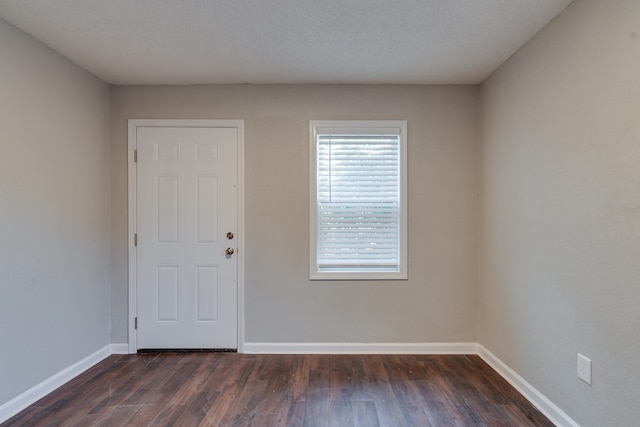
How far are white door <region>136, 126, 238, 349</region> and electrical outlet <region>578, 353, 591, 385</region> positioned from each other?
2511mm

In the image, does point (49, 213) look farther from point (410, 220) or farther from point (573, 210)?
point (573, 210)

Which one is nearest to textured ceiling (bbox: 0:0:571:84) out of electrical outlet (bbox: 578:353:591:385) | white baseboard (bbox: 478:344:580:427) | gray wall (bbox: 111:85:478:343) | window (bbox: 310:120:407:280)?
gray wall (bbox: 111:85:478:343)

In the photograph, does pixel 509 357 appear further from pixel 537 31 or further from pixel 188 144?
pixel 188 144

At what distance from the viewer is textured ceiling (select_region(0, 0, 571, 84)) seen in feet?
6.09

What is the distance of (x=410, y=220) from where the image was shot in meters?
2.93

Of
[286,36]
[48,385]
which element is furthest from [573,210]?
[48,385]

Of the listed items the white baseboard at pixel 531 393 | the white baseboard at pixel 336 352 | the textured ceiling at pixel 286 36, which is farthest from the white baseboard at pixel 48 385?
the white baseboard at pixel 531 393

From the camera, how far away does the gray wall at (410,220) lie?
2924mm

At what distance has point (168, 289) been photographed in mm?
2959

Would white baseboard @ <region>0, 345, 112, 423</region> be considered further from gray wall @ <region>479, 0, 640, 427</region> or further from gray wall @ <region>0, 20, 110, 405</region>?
gray wall @ <region>479, 0, 640, 427</region>

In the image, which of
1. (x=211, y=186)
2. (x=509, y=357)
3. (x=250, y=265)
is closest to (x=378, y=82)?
(x=211, y=186)

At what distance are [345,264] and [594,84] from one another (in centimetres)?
211

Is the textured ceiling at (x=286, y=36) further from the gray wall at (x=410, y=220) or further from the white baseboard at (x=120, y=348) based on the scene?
the white baseboard at (x=120, y=348)

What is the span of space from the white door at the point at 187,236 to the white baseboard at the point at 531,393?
2.24 meters
